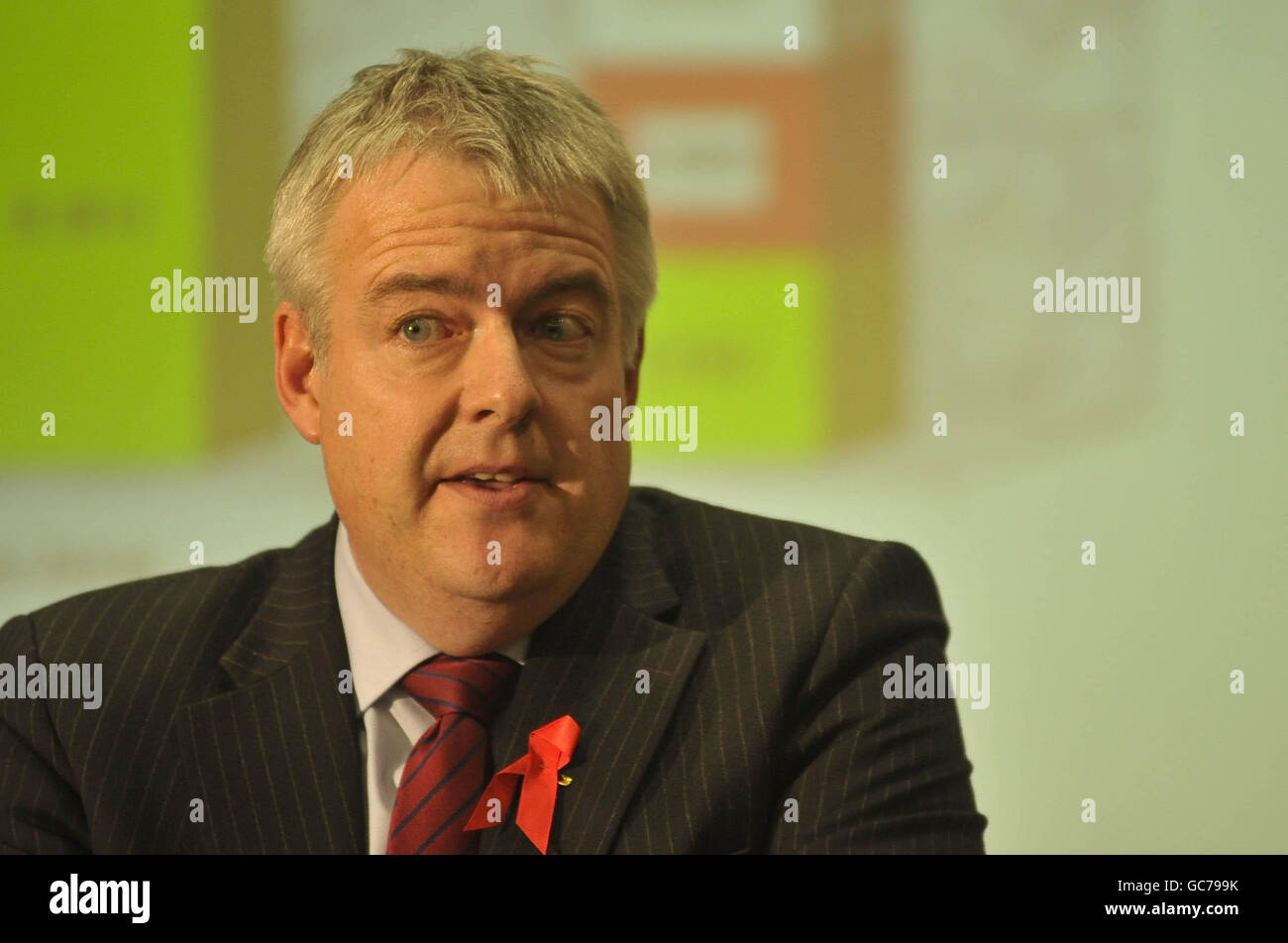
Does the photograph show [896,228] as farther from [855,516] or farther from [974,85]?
[855,516]

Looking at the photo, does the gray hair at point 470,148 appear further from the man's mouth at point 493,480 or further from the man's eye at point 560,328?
the man's mouth at point 493,480

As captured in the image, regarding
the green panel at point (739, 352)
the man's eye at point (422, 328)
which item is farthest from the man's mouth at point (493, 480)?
the green panel at point (739, 352)

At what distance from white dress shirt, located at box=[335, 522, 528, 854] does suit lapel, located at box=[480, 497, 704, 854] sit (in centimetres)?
8

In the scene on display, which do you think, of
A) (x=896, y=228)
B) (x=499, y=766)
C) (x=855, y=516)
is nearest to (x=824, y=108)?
(x=896, y=228)

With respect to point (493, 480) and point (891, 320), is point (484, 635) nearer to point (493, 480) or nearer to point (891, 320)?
point (493, 480)

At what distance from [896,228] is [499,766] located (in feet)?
3.92

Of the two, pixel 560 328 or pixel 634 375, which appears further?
pixel 634 375

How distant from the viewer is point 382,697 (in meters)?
2.12

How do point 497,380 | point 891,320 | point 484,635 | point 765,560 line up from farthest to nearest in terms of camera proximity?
point 891,320 < point 765,560 < point 484,635 < point 497,380

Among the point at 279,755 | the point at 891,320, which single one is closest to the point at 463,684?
the point at 279,755

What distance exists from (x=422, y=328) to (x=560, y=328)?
8.3 inches

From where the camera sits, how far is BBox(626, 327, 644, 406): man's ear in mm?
2238
